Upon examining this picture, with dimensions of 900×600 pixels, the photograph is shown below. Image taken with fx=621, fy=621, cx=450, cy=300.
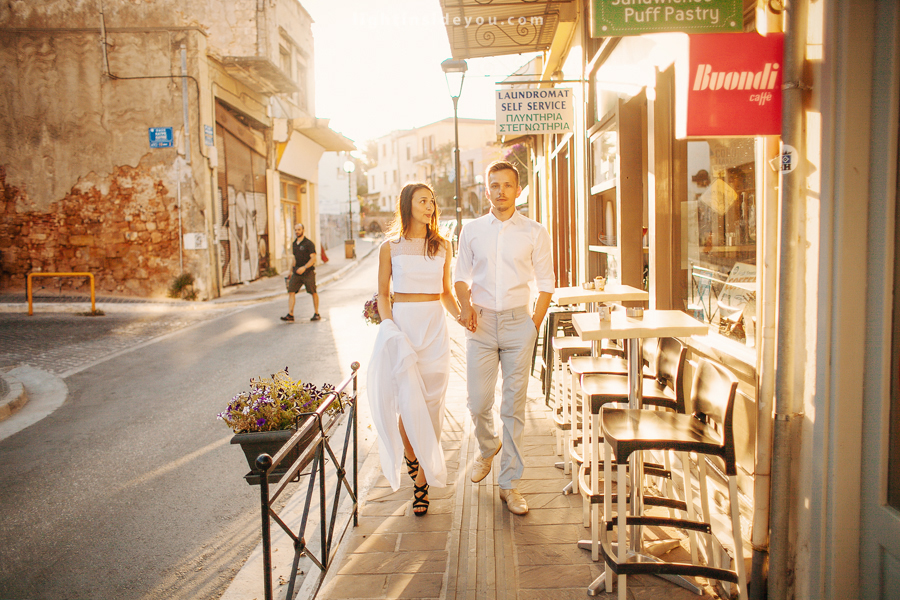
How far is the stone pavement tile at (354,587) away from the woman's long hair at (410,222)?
1.87 metres

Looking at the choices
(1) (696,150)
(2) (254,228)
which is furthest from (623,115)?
(2) (254,228)

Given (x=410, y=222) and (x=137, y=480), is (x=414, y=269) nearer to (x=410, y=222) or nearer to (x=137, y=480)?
(x=410, y=222)

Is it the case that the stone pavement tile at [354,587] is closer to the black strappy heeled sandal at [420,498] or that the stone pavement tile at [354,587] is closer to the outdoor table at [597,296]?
the black strappy heeled sandal at [420,498]

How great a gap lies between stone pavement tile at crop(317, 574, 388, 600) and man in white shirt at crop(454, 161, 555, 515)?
102cm

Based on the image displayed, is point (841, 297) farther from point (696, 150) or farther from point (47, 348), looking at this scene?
point (47, 348)

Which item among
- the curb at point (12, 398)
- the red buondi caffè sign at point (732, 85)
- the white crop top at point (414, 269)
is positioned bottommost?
the curb at point (12, 398)

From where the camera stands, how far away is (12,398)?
6484 mm

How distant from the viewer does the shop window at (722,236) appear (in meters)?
3.30

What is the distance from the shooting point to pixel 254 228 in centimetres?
1994

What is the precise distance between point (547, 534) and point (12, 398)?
5.93 meters

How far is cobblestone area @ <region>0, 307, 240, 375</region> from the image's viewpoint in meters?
8.68

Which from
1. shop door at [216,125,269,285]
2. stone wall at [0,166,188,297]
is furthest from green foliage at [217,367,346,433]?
shop door at [216,125,269,285]

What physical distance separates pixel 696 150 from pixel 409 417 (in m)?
2.58

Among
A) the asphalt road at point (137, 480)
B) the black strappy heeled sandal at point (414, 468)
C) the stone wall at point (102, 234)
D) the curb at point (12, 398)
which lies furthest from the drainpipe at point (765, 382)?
the stone wall at point (102, 234)
